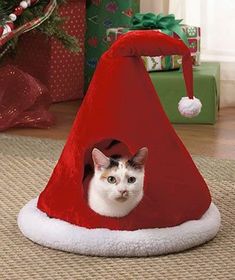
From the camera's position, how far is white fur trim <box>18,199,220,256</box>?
1.67 metres

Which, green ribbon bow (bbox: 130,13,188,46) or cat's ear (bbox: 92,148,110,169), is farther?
green ribbon bow (bbox: 130,13,188,46)

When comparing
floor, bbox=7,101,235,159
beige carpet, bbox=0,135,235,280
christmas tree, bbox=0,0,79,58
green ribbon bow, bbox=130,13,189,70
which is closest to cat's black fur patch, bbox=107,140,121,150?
beige carpet, bbox=0,135,235,280

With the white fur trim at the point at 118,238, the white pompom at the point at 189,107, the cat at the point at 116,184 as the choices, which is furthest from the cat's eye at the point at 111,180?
the white pompom at the point at 189,107

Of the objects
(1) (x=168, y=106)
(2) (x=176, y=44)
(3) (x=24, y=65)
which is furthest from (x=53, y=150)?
(2) (x=176, y=44)

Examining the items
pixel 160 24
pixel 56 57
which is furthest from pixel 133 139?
pixel 56 57

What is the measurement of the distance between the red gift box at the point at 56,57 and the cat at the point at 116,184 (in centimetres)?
146

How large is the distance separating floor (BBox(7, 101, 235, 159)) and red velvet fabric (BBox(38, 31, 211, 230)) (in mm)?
741

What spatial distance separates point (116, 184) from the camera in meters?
1.65

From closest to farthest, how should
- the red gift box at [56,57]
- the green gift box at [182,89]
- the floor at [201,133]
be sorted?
1. the floor at [201,133]
2. the green gift box at [182,89]
3. the red gift box at [56,57]

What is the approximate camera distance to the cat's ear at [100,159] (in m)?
1.67

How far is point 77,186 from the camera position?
68.8 inches

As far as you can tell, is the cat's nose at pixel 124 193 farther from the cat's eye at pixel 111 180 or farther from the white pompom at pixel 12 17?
the white pompom at pixel 12 17

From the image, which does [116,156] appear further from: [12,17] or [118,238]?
[12,17]

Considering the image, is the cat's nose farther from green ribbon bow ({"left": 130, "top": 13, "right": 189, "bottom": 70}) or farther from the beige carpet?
green ribbon bow ({"left": 130, "top": 13, "right": 189, "bottom": 70})
